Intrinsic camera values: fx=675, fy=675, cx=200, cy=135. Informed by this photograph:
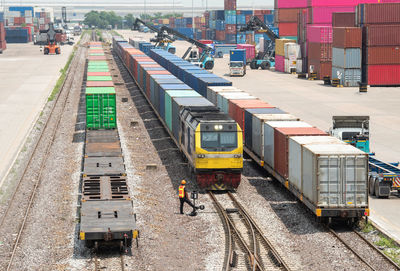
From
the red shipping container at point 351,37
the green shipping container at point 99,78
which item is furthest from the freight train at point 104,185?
the red shipping container at point 351,37

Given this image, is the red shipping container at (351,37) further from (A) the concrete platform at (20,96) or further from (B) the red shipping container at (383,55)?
(A) the concrete platform at (20,96)

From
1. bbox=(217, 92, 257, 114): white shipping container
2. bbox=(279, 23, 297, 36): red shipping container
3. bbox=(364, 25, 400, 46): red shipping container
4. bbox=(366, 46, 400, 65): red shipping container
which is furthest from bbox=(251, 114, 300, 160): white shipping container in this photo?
bbox=(279, 23, 297, 36): red shipping container

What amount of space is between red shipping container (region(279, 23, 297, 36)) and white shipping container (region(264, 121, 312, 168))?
7945 centimetres

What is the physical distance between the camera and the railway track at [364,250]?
2123cm

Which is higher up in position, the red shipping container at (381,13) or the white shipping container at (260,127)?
the red shipping container at (381,13)

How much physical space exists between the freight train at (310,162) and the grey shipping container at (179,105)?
2.38m

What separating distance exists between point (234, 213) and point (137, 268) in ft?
23.2

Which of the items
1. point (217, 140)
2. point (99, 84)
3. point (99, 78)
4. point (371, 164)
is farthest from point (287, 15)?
point (217, 140)

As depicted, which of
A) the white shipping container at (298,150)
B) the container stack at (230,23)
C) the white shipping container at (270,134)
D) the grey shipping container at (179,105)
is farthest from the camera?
the container stack at (230,23)

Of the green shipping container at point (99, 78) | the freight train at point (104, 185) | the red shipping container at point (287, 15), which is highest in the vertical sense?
the red shipping container at point (287, 15)

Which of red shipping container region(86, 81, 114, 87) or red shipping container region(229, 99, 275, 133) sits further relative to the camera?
red shipping container region(86, 81, 114, 87)

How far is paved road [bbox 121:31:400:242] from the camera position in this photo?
2809 centimetres

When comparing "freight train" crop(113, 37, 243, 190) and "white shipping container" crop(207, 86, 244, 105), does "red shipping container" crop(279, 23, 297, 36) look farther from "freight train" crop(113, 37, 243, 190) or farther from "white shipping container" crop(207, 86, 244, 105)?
"freight train" crop(113, 37, 243, 190)

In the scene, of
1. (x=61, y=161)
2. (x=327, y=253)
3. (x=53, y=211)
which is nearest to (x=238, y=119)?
(x=61, y=161)
